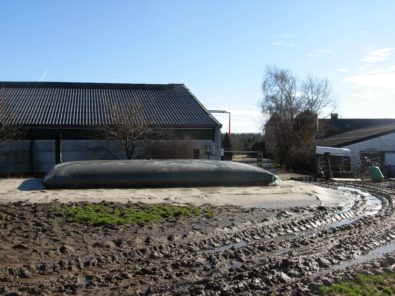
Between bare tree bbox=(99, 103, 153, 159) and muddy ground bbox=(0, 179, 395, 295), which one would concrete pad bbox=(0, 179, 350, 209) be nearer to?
muddy ground bbox=(0, 179, 395, 295)

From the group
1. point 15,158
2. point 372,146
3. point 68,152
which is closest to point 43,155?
point 68,152

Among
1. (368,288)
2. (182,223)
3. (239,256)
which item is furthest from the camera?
(182,223)

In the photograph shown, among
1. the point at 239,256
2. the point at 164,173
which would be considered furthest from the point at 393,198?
the point at 239,256

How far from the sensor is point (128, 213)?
12156mm

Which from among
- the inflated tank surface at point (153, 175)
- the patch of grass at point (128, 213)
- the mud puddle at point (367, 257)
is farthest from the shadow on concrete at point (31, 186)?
the mud puddle at point (367, 257)

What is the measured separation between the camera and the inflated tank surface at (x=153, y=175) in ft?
62.6

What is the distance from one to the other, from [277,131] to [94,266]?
4288 cm

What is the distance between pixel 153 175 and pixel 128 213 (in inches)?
302

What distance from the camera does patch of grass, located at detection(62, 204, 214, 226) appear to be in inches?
437

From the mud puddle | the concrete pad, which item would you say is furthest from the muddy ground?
the concrete pad

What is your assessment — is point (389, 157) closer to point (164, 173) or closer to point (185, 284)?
point (164, 173)

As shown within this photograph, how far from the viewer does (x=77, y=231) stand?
9914 millimetres

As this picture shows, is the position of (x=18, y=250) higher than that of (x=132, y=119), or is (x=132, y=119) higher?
(x=132, y=119)

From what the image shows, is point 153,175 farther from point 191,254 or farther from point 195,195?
point 191,254
